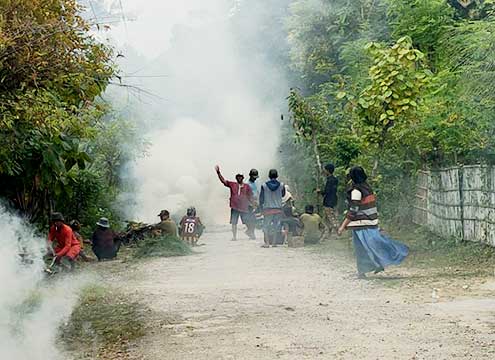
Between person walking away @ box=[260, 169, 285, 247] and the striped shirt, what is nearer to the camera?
the striped shirt

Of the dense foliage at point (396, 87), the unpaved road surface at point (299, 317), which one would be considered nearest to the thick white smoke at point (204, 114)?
the dense foliage at point (396, 87)

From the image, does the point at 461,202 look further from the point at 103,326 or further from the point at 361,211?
the point at 103,326

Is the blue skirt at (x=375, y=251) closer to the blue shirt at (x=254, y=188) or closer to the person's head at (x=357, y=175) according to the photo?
the person's head at (x=357, y=175)

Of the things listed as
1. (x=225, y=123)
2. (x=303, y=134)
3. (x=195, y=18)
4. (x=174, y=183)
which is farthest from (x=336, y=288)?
(x=195, y=18)

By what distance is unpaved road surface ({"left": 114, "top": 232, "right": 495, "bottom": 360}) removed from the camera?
7.36 m

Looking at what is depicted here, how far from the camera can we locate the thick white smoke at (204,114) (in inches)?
1160

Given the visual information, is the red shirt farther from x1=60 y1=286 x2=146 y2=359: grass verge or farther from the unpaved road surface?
x1=60 y1=286 x2=146 y2=359: grass verge

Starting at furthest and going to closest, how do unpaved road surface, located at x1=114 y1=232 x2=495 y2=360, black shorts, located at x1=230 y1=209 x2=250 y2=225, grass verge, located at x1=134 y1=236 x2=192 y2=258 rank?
black shorts, located at x1=230 y1=209 x2=250 y2=225, grass verge, located at x1=134 y1=236 x2=192 y2=258, unpaved road surface, located at x1=114 y1=232 x2=495 y2=360

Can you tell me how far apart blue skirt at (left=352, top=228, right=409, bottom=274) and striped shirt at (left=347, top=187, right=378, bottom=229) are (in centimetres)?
9

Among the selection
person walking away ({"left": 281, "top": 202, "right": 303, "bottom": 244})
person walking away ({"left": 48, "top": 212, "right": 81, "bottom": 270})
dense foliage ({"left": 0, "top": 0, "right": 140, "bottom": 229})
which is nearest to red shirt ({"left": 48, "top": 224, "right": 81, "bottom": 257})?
person walking away ({"left": 48, "top": 212, "right": 81, "bottom": 270})

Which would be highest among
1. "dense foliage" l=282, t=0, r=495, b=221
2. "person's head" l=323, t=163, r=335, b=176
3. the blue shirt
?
"dense foliage" l=282, t=0, r=495, b=221

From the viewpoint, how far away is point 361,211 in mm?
11789

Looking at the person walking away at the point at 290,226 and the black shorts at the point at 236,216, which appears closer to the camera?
the person walking away at the point at 290,226

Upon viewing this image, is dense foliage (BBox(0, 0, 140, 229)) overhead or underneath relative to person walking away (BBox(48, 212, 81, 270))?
overhead
